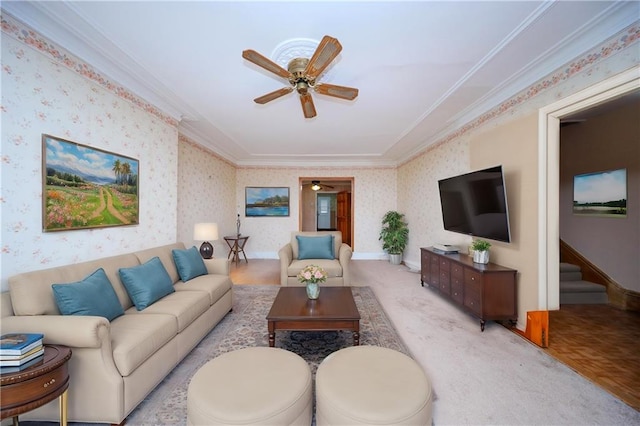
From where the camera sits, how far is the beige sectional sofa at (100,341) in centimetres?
154

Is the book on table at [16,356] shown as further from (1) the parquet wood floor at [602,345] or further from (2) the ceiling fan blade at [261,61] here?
(1) the parquet wood floor at [602,345]

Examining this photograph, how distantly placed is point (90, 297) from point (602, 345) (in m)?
4.48

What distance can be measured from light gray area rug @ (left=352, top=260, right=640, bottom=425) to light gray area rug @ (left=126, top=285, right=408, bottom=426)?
0.96 ft

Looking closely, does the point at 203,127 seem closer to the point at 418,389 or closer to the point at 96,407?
the point at 96,407

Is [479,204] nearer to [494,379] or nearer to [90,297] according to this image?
[494,379]

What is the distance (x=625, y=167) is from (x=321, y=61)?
4.34m

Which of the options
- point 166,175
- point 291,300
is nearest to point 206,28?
point 166,175

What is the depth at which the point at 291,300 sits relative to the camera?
2762mm

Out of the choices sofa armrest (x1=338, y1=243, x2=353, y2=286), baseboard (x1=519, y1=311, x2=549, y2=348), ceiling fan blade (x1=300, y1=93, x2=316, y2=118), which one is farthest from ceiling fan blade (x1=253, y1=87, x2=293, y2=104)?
baseboard (x1=519, y1=311, x2=549, y2=348)

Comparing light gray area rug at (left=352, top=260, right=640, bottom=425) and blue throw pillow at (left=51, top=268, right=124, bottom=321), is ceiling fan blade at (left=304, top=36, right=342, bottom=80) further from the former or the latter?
light gray area rug at (left=352, top=260, right=640, bottom=425)

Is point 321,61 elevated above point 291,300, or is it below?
above

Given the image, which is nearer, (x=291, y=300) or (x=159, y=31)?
(x=159, y=31)

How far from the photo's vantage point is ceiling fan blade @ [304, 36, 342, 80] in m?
1.73

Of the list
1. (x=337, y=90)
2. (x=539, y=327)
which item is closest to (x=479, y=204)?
(x=539, y=327)
